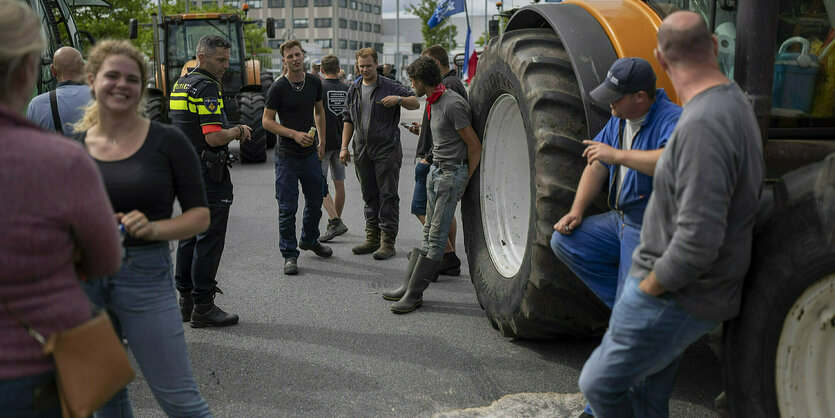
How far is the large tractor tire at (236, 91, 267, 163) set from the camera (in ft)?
45.2

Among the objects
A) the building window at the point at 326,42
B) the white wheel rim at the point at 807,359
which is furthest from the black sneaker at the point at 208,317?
the building window at the point at 326,42

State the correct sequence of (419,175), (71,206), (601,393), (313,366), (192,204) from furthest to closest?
(419,175) < (313,366) < (192,204) < (601,393) < (71,206)

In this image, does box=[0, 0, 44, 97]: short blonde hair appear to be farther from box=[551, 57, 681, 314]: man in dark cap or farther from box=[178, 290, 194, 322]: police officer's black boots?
box=[178, 290, 194, 322]: police officer's black boots

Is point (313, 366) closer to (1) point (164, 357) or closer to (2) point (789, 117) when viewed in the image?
(1) point (164, 357)

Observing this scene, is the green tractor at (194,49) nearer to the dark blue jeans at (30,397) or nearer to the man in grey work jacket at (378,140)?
the man in grey work jacket at (378,140)

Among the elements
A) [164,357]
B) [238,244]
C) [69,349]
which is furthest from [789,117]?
[238,244]

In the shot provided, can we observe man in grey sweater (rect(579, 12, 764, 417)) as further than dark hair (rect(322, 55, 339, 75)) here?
No

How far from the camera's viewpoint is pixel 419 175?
252 inches

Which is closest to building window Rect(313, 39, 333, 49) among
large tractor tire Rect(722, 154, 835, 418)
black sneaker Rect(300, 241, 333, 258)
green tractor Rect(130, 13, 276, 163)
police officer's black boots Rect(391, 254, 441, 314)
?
green tractor Rect(130, 13, 276, 163)

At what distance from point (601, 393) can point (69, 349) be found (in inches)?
63.6

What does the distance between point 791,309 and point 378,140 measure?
5.05m

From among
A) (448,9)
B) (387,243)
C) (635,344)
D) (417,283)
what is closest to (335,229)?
(387,243)

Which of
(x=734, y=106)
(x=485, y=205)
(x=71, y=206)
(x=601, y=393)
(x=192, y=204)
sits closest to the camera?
(x=71, y=206)

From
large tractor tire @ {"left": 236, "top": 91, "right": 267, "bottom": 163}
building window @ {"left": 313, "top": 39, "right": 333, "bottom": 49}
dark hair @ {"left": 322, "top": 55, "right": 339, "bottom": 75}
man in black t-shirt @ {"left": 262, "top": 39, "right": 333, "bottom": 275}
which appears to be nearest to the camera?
man in black t-shirt @ {"left": 262, "top": 39, "right": 333, "bottom": 275}
